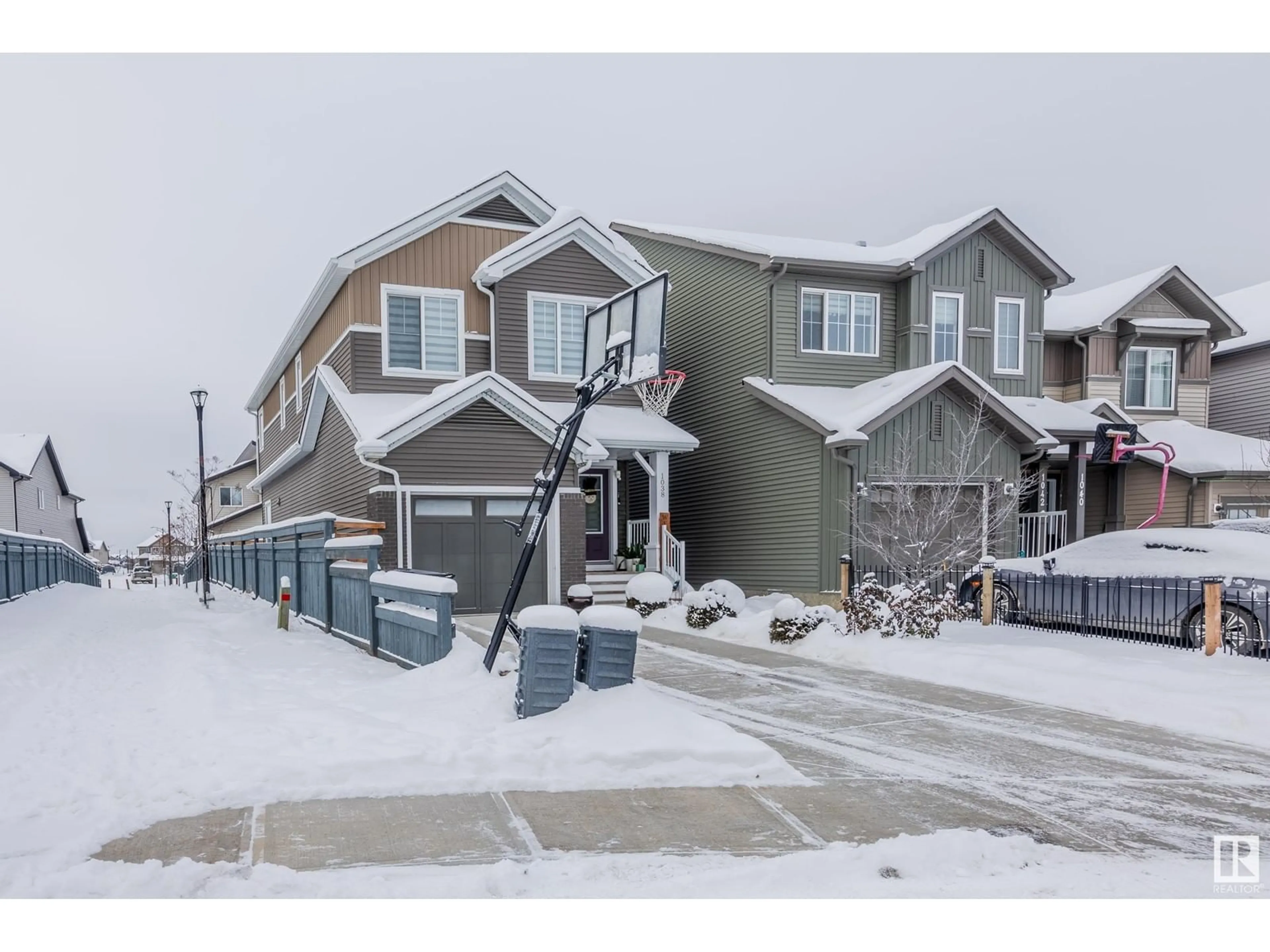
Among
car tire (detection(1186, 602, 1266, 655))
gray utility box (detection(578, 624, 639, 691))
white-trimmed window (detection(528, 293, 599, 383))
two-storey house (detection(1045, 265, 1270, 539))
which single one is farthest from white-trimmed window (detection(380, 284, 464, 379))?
two-storey house (detection(1045, 265, 1270, 539))

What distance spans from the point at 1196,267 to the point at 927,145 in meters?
14.7

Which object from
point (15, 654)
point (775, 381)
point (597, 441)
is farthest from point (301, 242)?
point (15, 654)

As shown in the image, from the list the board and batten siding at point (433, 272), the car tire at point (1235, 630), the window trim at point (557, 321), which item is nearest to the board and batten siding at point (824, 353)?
the window trim at point (557, 321)

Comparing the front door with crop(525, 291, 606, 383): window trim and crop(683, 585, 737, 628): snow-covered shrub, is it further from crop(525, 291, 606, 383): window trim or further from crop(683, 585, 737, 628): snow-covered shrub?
crop(683, 585, 737, 628): snow-covered shrub

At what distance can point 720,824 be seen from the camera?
17.8 ft

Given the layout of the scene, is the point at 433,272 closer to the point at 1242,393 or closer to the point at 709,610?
the point at 709,610

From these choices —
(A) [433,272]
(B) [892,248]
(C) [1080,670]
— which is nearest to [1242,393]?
(B) [892,248]

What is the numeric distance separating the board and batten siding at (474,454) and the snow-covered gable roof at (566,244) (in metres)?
3.59

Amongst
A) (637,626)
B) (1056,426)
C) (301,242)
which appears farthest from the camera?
(301,242)

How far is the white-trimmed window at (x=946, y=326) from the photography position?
2077 centimetres

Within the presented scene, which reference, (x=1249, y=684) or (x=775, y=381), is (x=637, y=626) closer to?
(x=1249, y=684)

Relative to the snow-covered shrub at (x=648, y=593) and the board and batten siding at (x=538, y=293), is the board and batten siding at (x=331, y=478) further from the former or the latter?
the snow-covered shrub at (x=648, y=593)

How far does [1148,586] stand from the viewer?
1177 cm

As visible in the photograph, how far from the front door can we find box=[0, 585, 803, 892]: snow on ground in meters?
11.2
